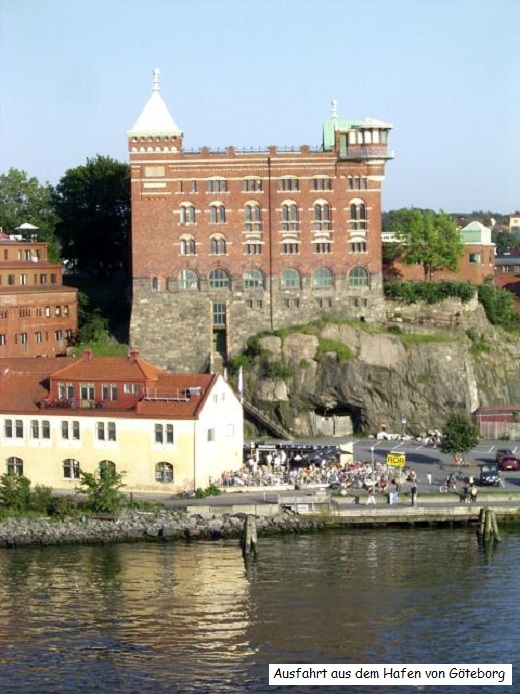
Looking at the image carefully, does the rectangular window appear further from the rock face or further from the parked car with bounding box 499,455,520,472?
the parked car with bounding box 499,455,520,472

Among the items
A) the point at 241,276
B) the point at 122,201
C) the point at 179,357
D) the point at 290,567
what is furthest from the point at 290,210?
the point at 290,567

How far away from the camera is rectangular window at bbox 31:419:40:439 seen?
79.0 metres

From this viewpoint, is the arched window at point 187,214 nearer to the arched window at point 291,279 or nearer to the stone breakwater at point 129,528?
the arched window at point 291,279

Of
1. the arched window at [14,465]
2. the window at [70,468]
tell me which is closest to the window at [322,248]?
the window at [70,468]

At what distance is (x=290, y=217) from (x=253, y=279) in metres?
4.34

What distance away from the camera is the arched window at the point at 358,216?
99500 millimetres

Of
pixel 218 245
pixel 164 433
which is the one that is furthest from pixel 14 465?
pixel 218 245

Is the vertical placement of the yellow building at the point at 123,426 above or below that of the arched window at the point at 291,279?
below

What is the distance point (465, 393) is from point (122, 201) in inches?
1184

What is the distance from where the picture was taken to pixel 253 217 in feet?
326

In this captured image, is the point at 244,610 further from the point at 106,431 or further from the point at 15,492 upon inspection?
the point at 106,431

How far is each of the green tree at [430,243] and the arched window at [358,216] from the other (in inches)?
426

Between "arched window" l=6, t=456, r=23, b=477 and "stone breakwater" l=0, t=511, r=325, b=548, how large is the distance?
6109mm

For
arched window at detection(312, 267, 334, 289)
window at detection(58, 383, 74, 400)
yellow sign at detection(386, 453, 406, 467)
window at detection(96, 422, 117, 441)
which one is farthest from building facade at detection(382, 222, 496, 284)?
window at detection(96, 422, 117, 441)
